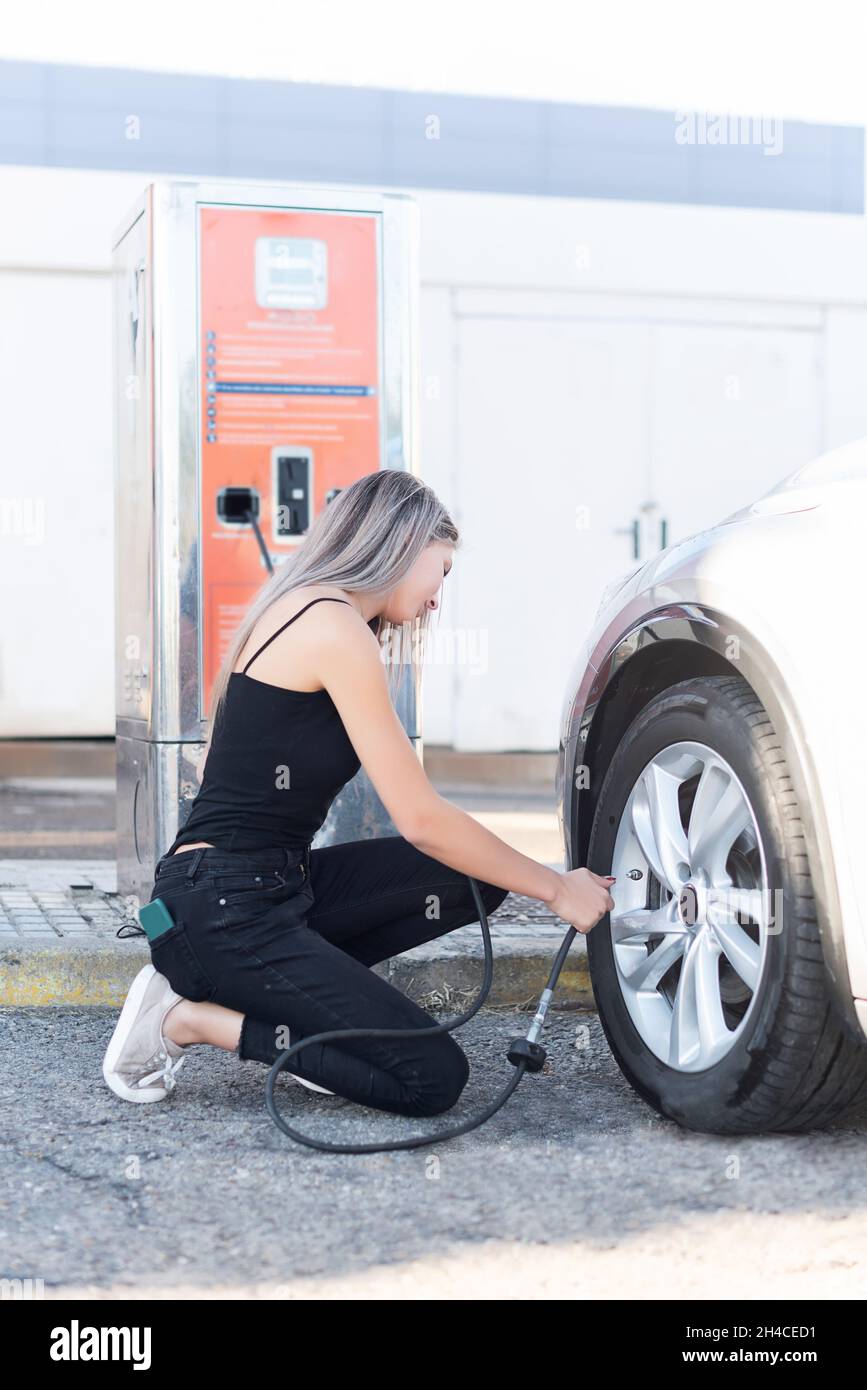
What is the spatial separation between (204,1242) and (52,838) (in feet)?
14.9

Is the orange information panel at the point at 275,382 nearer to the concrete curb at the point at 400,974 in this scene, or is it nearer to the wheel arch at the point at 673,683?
the concrete curb at the point at 400,974

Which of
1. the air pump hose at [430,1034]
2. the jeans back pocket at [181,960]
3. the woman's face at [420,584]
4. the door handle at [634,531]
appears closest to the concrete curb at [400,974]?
the air pump hose at [430,1034]

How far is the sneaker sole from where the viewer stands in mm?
3057

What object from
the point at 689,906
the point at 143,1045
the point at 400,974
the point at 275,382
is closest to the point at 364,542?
the point at 689,906

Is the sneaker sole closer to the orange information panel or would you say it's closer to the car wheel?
the car wheel

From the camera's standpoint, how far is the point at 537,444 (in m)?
9.68

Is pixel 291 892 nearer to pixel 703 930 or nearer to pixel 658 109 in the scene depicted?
pixel 703 930

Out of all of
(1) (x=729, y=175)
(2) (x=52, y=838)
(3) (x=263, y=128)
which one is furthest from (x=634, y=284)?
(1) (x=729, y=175)

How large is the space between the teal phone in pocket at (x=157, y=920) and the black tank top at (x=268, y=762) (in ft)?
0.50

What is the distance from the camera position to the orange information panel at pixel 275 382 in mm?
4441

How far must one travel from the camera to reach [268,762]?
3010mm

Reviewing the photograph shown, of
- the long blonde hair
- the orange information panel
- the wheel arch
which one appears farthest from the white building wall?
the long blonde hair

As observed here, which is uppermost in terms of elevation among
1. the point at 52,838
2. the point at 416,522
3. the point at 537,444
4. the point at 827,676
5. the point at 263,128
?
the point at 263,128

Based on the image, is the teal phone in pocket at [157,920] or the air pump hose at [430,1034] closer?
the air pump hose at [430,1034]
